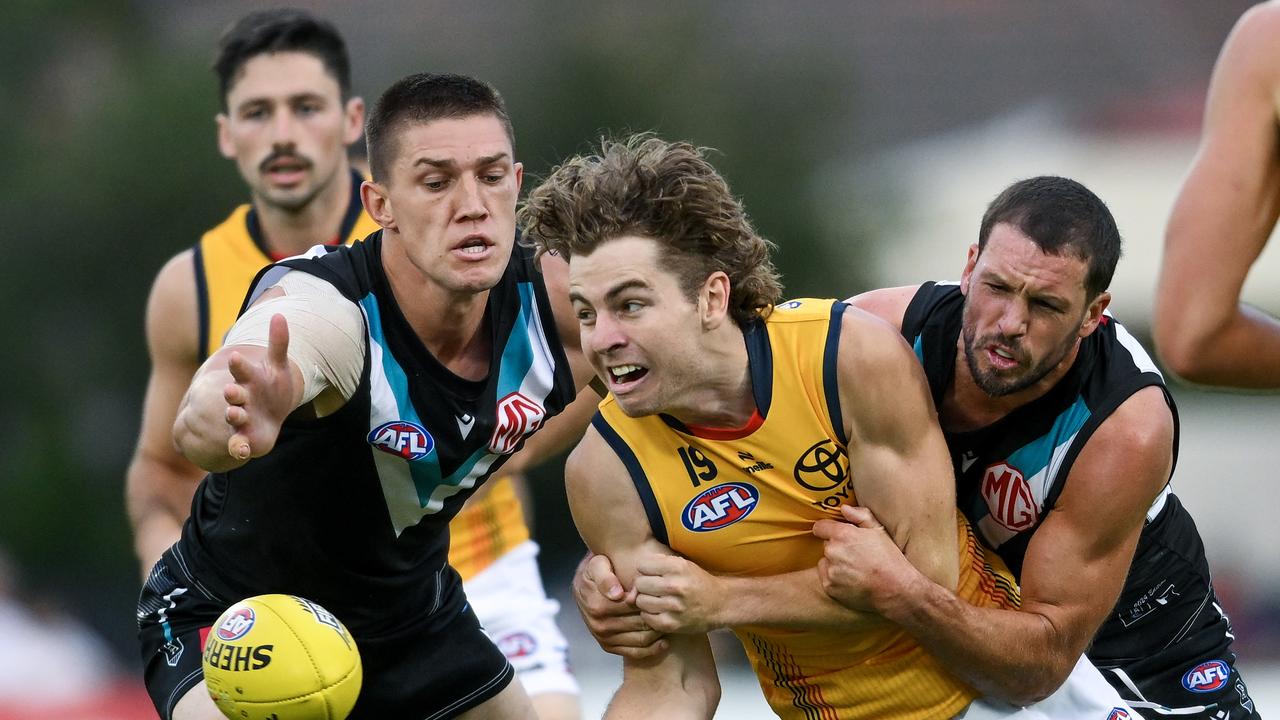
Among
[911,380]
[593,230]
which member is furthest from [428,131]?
[911,380]

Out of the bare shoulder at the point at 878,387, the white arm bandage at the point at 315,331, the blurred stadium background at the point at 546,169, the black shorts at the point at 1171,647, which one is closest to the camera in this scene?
the white arm bandage at the point at 315,331

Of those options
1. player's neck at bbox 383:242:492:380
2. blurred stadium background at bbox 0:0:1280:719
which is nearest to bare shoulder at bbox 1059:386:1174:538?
player's neck at bbox 383:242:492:380

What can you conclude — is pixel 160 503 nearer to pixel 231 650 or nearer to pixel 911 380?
pixel 231 650

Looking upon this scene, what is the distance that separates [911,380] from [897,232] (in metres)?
14.5

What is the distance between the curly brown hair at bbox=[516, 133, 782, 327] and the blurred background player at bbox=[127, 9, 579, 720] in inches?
92.4

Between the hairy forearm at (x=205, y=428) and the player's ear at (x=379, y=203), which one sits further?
the player's ear at (x=379, y=203)

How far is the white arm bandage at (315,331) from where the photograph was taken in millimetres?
4473

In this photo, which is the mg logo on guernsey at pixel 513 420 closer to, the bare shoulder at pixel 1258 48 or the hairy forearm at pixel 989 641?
the hairy forearm at pixel 989 641

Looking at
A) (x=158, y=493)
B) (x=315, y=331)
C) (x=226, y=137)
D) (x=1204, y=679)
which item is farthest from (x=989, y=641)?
(x=226, y=137)

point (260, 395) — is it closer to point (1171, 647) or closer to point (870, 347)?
point (870, 347)

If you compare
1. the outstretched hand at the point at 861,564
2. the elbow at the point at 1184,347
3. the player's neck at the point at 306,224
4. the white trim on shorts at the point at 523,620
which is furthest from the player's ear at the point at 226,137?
the elbow at the point at 1184,347

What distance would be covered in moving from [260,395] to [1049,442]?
7.27ft

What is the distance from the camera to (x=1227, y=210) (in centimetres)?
402

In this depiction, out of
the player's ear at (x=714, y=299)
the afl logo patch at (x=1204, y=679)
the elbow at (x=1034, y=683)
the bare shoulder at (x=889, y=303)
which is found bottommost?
the afl logo patch at (x=1204, y=679)
